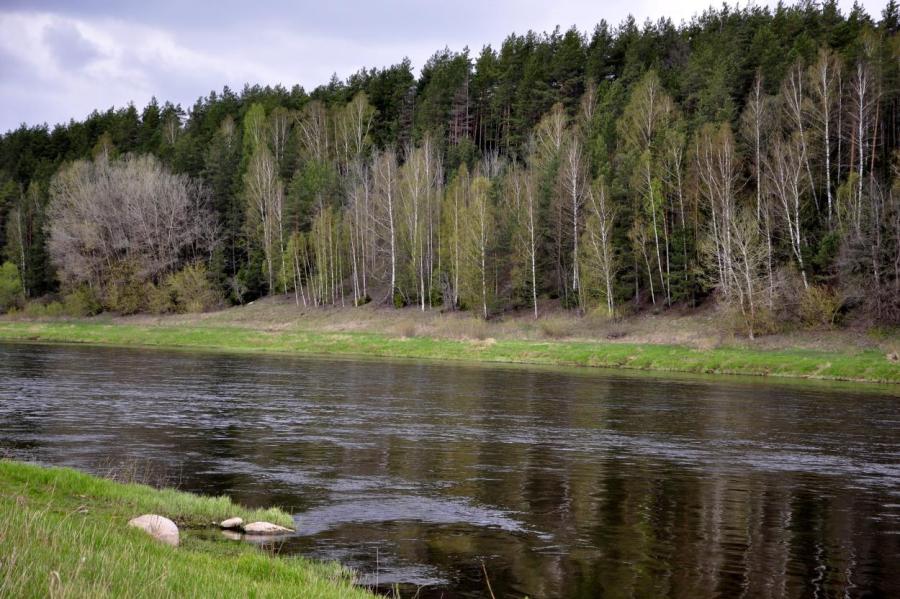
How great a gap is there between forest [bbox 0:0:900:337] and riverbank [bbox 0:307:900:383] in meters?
5.81

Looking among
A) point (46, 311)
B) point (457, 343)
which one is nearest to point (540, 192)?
point (457, 343)

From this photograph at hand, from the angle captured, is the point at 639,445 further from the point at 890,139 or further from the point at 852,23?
the point at 852,23

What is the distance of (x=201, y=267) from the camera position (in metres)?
103

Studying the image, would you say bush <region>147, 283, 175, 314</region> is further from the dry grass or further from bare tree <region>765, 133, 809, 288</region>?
bare tree <region>765, 133, 809, 288</region>

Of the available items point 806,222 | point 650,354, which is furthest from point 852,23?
point 650,354

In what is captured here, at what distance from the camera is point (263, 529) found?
1433 cm

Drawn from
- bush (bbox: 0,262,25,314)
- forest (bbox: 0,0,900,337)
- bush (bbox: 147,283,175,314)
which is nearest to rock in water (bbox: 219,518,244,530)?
forest (bbox: 0,0,900,337)

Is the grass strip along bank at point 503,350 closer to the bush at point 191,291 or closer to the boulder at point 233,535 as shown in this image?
the bush at point 191,291

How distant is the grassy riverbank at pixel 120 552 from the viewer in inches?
288

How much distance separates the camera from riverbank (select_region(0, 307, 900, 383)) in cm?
5075

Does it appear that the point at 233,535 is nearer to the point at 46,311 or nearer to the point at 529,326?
the point at 529,326

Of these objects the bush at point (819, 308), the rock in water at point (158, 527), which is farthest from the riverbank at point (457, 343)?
the rock in water at point (158, 527)

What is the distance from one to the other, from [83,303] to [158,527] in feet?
328

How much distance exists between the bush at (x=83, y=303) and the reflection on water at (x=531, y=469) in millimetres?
63761
